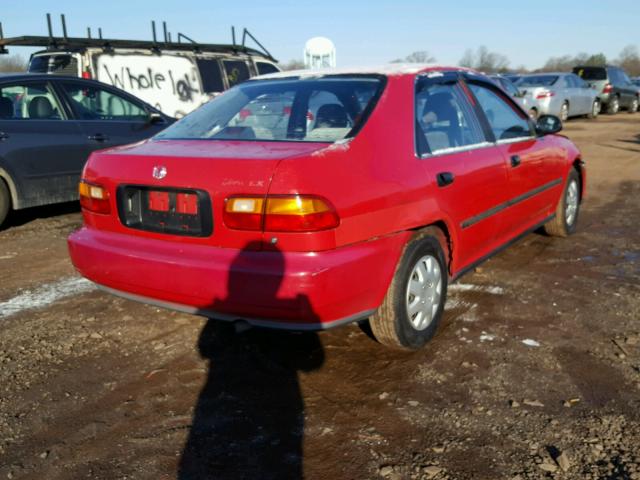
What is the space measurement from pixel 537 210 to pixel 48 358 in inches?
147

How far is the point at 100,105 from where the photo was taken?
291 inches

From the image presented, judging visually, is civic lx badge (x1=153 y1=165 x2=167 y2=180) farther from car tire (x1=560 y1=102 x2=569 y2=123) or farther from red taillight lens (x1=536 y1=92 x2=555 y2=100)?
car tire (x1=560 y1=102 x2=569 y2=123)

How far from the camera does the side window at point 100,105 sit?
7.09m

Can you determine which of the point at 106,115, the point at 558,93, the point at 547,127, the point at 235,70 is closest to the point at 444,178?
the point at 547,127

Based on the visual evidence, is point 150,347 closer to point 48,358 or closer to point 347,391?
point 48,358

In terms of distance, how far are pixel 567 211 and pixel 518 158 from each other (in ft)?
5.58

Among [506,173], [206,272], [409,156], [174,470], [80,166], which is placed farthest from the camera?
[80,166]

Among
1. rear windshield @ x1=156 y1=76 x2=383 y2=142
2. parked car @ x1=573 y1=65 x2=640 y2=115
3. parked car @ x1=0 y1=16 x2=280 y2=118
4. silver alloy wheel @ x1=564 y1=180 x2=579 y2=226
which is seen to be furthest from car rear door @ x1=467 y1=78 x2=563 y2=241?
parked car @ x1=573 y1=65 x2=640 y2=115

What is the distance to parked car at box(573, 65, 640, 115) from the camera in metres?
24.6

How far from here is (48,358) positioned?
3.53m

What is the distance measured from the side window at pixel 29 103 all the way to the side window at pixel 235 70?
15.4 ft

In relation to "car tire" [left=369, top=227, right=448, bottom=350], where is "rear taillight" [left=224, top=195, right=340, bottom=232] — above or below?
above

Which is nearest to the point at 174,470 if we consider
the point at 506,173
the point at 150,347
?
the point at 150,347

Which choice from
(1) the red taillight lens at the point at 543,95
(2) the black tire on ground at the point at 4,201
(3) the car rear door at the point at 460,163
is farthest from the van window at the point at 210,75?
(1) the red taillight lens at the point at 543,95
